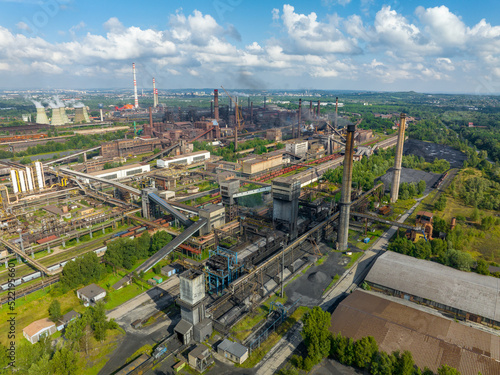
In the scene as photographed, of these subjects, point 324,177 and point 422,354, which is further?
point 324,177

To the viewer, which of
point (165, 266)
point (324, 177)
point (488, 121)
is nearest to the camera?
point (165, 266)

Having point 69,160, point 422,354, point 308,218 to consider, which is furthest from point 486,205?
point 69,160

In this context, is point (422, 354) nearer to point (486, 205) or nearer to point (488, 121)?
point (486, 205)

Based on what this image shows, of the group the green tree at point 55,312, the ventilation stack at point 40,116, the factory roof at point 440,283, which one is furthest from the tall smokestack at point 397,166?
the ventilation stack at point 40,116

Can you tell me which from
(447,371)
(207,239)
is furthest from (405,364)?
(207,239)

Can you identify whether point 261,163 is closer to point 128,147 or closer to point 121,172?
point 121,172

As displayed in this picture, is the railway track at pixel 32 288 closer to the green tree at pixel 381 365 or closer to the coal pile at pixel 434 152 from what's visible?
the green tree at pixel 381 365
